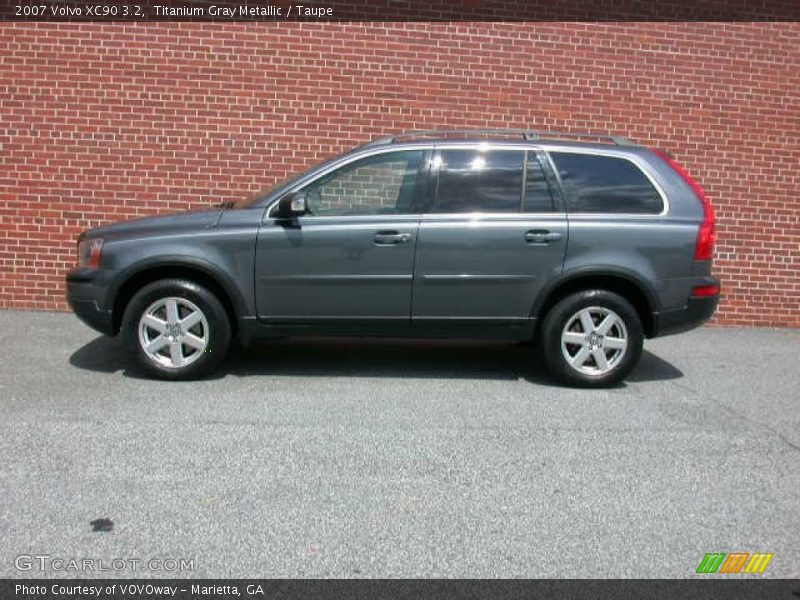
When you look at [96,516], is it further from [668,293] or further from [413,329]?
[668,293]

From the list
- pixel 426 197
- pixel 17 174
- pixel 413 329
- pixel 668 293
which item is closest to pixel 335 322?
pixel 413 329

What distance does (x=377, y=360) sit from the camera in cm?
655

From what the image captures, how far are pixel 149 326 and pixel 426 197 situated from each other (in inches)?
87.1

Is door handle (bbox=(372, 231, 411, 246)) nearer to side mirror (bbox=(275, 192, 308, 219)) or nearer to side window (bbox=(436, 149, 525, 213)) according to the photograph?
side window (bbox=(436, 149, 525, 213))

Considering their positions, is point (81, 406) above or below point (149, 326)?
below

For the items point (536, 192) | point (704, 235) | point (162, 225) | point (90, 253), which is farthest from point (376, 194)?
point (704, 235)

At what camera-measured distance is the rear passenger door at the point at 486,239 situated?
560cm

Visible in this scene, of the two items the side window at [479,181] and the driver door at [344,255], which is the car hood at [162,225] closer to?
the driver door at [344,255]

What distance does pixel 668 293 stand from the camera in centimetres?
568

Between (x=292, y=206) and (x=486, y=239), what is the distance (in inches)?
55.0

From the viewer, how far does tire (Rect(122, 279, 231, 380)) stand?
18.4ft

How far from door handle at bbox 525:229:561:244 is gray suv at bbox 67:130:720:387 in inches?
0.4

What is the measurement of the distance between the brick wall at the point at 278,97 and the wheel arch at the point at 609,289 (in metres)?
3.13

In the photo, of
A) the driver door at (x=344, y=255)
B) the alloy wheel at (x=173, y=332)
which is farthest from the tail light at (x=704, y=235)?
the alloy wheel at (x=173, y=332)
